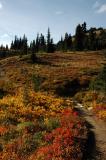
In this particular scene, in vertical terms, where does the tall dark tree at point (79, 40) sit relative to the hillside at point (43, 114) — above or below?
above

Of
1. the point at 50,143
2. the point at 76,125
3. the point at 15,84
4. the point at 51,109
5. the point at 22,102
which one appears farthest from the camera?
the point at 15,84

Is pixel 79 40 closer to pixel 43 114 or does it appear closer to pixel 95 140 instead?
pixel 43 114

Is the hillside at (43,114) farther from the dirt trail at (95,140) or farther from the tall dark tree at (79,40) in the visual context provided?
the tall dark tree at (79,40)

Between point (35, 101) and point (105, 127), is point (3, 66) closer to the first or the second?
point (35, 101)

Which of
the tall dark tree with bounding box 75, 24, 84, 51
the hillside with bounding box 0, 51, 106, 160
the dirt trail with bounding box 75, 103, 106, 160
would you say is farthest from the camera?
the tall dark tree with bounding box 75, 24, 84, 51

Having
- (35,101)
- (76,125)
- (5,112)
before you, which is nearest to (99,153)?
(76,125)

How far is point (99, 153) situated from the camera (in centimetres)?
2206

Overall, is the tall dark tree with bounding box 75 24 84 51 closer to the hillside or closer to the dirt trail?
the hillside

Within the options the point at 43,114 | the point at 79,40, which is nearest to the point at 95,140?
the point at 43,114

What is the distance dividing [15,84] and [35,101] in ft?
61.5

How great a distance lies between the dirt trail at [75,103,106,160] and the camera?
2161cm

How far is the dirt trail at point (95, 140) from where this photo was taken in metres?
21.6

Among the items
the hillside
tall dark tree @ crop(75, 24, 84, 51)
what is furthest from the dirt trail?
tall dark tree @ crop(75, 24, 84, 51)

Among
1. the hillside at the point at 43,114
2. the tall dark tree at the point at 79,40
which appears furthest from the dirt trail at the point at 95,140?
the tall dark tree at the point at 79,40
